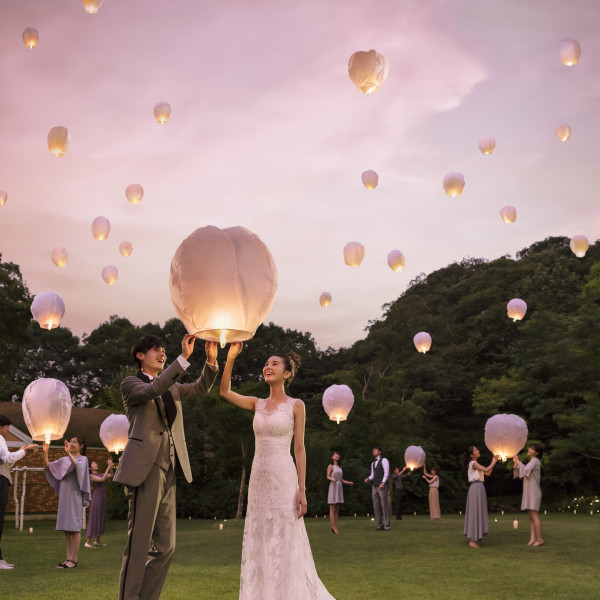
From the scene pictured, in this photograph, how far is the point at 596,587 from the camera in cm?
789

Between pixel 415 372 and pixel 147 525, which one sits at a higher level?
pixel 415 372

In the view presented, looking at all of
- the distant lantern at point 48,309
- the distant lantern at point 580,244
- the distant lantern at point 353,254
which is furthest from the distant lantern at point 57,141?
the distant lantern at point 580,244

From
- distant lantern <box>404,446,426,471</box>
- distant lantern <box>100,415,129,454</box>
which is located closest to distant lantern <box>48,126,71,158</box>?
distant lantern <box>100,415,129,454</box>

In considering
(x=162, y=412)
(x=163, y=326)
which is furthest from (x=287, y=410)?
(x=163, y=326)

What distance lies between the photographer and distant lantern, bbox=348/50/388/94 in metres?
10.4

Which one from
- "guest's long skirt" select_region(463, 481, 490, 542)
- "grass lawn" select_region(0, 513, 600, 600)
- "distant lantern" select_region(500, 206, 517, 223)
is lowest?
"grass lawn" select_region(0, 513, 600, 600)

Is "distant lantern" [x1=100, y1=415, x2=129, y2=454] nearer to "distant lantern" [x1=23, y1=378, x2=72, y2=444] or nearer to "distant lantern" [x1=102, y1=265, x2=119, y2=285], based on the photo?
"distant lantern" [x1=102, y1=265, x2=119, y2=285]

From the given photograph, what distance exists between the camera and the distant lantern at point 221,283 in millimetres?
4289

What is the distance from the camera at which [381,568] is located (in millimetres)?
9531

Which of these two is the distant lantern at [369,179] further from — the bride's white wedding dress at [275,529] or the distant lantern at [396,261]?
the bride's white wedding dress at [275,529]

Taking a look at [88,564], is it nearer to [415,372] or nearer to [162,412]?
[162,412]

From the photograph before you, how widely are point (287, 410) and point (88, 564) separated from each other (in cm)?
613

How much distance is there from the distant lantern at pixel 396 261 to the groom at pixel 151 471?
15037 millimetres

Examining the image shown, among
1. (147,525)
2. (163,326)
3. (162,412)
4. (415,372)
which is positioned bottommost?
(147,525)
